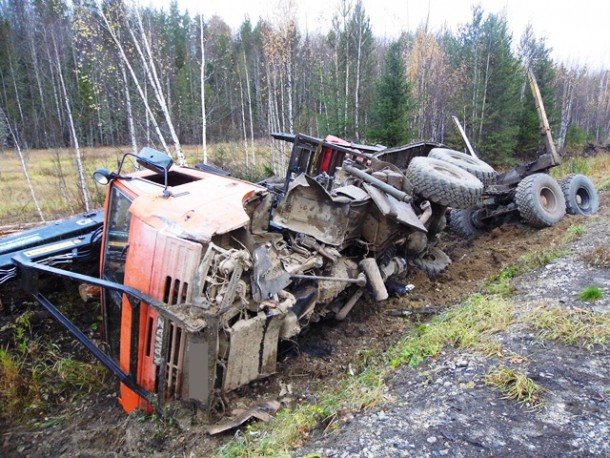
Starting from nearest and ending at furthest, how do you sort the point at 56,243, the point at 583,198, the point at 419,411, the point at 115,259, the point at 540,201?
the point at 419,411
the point at 115,259
the point at 56,243
the point at 540,201
the point at 583,198

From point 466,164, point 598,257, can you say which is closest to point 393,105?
point 466,164

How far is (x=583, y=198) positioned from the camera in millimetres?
7820

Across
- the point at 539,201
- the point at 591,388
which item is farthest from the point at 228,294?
the point at 539,201

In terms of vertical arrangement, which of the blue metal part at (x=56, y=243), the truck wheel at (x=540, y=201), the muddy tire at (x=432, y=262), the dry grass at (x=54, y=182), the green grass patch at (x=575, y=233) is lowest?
the dry grass at (x=54, y=182)

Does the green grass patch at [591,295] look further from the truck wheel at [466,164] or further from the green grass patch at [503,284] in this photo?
the truck wheel at [466,164]

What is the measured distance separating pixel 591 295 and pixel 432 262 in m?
2.23

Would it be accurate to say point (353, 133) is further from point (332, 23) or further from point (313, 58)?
point (313, 58)

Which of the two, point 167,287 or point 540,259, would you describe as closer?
point 167,287

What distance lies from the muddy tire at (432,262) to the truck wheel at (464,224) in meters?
2.09

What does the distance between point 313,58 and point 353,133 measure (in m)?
9.63

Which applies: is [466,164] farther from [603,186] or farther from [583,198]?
[603,186]

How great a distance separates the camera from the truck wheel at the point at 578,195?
23.9 ft

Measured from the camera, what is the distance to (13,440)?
311cm

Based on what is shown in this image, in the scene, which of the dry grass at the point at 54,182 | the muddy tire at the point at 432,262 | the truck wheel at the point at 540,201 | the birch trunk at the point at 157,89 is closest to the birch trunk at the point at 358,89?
the dry grass at the point at 54,182
